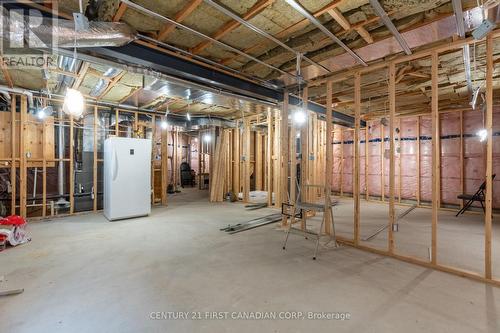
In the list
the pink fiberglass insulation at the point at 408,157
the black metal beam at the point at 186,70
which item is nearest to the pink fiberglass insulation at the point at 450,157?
the pink fiberglass insulation at the point at 408,157

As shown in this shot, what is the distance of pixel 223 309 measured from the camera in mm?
2107

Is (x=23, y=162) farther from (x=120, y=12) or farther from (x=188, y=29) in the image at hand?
(x=188, y=29)

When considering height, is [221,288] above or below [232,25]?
below

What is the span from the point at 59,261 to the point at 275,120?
5.81 metres

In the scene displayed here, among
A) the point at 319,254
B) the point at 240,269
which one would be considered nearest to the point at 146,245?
the point at 240,269

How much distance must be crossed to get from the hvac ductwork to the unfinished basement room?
0.01 metres

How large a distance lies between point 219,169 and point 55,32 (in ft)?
19.0

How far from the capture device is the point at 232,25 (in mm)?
2787

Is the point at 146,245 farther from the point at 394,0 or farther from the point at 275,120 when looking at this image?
the point at 275,120

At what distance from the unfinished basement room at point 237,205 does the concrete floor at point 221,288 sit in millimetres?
22

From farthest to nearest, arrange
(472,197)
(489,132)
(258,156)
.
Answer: (258,156) < (472,197) < (489,132)

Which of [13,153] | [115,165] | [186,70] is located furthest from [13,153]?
[186,70]

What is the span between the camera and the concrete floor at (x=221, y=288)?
1932 millimetres

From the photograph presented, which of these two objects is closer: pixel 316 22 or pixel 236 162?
pixel 316 22
